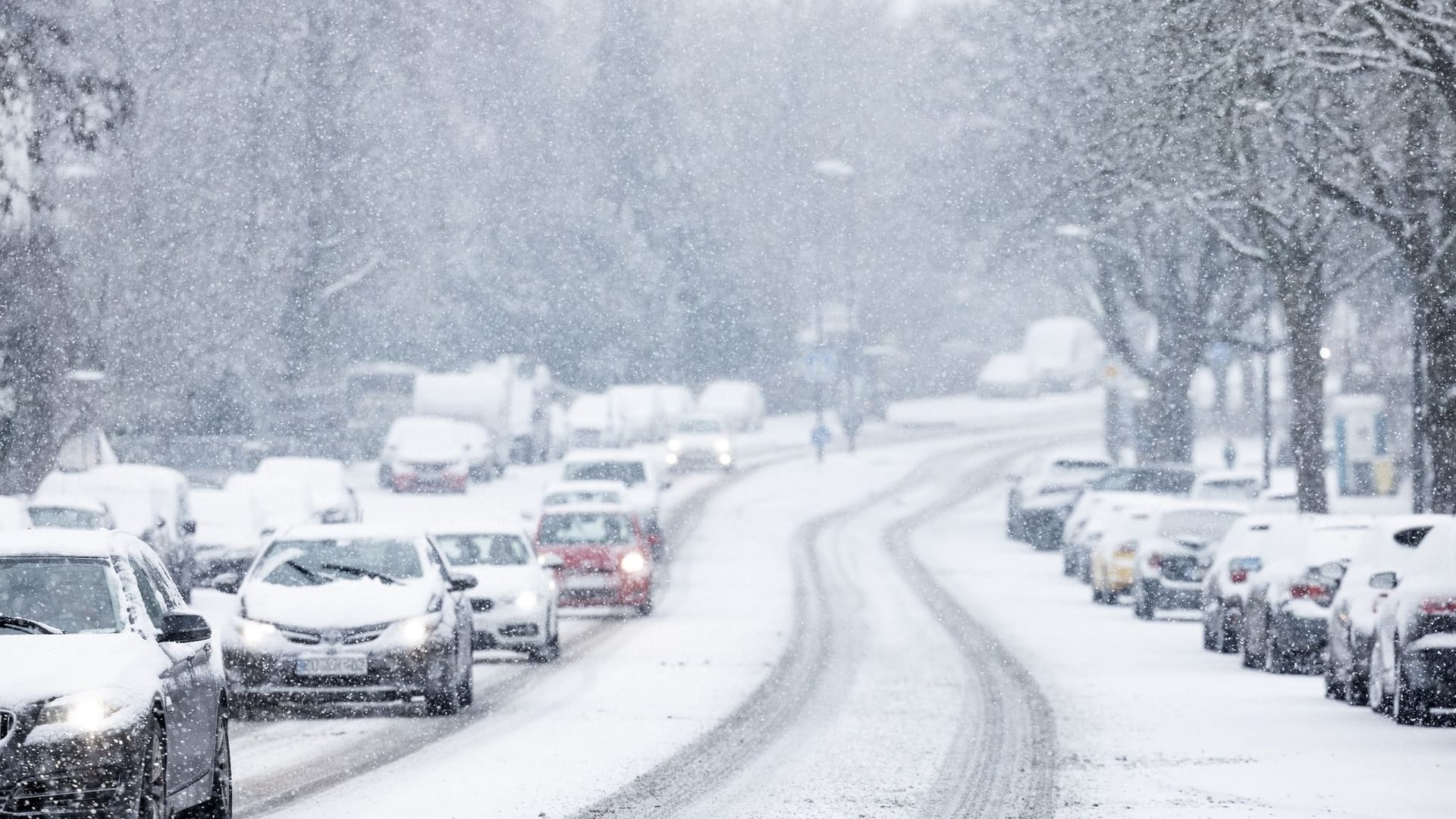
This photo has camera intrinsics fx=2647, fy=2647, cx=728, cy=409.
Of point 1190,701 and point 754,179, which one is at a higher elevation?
point 754,179

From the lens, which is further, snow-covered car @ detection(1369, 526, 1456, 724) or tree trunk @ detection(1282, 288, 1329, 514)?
tree trunk @ detection(1282, 288, 1329, 514)

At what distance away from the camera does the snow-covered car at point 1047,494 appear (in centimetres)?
5166

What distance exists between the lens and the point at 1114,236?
55.2m

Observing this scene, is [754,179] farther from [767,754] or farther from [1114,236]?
[767,754]

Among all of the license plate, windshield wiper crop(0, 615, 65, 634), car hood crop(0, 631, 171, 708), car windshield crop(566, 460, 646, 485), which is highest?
windshield wiper crop(0, 615, 65, 634)

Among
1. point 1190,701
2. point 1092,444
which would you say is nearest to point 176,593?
point 1190,701

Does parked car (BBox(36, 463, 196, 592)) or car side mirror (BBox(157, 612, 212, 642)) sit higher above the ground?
car side mirror (BBox(157, 612, 212, 642))

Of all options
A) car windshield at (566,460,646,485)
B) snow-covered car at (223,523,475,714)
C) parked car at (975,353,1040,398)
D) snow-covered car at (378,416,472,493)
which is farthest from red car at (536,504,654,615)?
parked car at (975,353,1040,398)

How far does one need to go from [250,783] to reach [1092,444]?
7286 centimetres

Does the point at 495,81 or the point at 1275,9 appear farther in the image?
the point at 495,81

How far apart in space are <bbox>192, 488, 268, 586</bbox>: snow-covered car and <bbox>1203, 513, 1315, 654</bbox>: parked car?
52.0 feet

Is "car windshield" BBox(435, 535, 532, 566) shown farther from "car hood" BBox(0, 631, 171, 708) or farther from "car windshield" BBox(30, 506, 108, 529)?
"car hood" BBox(0, 631, 171, 708)

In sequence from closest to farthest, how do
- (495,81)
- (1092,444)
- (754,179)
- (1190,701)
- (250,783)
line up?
(250,783)
(1190,701)
(495,81)
(1092,444)
(754,179)

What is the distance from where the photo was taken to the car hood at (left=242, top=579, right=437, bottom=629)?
18844mm
